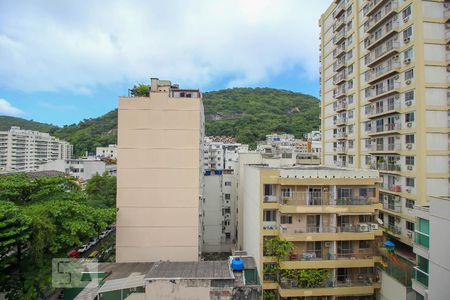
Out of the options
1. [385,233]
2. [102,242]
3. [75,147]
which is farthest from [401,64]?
[75,147]

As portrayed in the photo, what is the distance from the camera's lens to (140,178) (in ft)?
78.5

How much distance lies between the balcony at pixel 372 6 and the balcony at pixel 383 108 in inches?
374

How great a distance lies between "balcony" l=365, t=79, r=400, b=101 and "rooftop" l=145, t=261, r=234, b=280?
2194 cm

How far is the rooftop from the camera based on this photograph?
18.5m

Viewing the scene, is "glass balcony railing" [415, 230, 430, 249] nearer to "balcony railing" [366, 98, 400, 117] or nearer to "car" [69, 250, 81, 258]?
"balcony railing" [366, 98, 400, 117]

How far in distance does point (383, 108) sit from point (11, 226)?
105ft

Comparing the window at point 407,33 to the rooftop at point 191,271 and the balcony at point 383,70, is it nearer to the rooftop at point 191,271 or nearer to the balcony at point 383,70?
the balcony at point 383,70

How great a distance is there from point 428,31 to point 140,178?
2803 centimetres

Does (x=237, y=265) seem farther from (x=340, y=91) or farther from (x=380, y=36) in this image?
(x=340, y=91)

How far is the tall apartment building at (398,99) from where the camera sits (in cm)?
2238

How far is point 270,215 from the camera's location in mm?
19953

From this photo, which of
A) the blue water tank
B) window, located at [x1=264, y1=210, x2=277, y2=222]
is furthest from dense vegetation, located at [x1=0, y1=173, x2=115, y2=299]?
window, located at [x1=264, y1=210, x2=277, y2=222]

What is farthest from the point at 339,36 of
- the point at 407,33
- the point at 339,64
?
the point at 407,33

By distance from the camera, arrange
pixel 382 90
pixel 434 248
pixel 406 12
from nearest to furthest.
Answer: pixel 434 248, pixel 406 12, pixel 382 90
